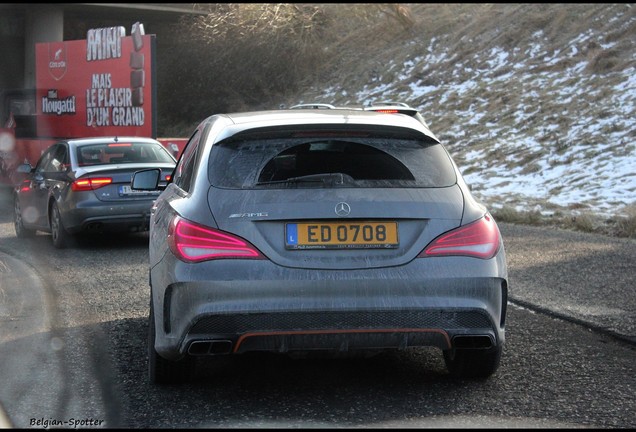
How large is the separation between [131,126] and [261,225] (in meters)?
22.2

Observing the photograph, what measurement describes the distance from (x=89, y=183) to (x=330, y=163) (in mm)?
7705

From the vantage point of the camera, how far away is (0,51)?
2132 inches

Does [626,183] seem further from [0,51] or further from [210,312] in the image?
[0,51]

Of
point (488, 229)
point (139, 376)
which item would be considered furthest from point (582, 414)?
point (139, 376)

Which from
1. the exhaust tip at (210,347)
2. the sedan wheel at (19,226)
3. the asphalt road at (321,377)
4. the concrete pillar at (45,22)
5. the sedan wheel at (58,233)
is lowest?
the concrete pillar at (45,22)

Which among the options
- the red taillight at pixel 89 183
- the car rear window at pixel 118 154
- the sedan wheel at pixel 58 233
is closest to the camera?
the red taillight at pixel 89 183

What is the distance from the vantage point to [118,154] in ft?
45.0

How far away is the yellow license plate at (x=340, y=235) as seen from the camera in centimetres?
497

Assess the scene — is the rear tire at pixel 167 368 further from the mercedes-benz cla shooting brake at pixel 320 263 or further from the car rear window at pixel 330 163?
the car rear window at pixel 330 163

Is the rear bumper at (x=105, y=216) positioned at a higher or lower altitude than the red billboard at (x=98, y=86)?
higher

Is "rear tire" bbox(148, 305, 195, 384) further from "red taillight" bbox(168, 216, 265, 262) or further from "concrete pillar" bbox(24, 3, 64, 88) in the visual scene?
"concrete pillar" bbox(24, 3, 64, 88)

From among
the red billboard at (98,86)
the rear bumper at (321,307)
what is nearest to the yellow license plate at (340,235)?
the rear bumper at (321,307)

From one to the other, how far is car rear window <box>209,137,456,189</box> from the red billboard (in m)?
19.9

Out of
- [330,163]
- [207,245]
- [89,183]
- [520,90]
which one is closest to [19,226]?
[89,183]
